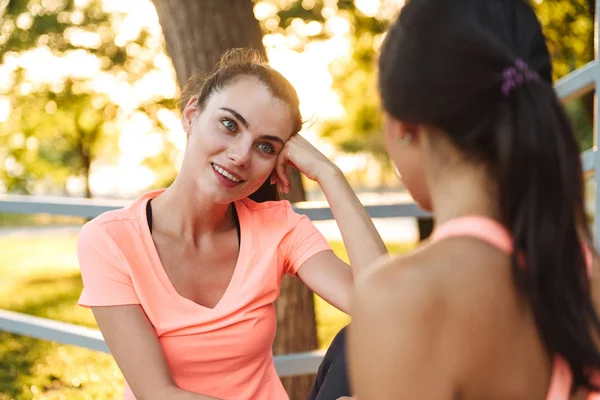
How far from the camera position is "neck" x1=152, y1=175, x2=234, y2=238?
2.29 metres

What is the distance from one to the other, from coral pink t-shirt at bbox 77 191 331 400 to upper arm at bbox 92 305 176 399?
37mm

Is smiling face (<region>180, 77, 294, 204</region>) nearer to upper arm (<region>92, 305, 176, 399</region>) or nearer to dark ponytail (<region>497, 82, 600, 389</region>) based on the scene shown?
upper arm (<region>92, 305, 176, 399</region>)

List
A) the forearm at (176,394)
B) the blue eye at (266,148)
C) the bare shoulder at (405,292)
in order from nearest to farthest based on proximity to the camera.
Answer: the bare shoulder at (405,292), the forearm at (176,394), the blue eye at (266,148)

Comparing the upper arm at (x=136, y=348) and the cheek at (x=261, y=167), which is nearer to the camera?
the upper arm at (x=136, y=348)

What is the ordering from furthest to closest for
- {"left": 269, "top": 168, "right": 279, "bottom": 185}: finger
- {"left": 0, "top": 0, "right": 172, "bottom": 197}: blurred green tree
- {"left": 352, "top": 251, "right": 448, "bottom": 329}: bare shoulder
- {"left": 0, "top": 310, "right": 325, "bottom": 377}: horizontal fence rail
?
{"left": 0, "top": 0, "right": 172, "bottom": 197}: blurred green tree, {"left": 0, "top": 310, "right": 325, "bottom": 377}: horizontal fence rail, {"left": 269, "top": 168, "right": 279, "bottom": 185}: finger, {"left": 352, "top": 251, "right": 448, "bottom": 329}: bare shoulder

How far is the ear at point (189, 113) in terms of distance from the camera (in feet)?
7.68

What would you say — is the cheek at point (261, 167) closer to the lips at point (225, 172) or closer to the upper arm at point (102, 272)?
the lips at point (225, 172)

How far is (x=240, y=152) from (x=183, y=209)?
29 centimetres

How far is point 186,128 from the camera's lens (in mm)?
2365

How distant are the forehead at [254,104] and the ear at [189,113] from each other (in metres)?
0.09

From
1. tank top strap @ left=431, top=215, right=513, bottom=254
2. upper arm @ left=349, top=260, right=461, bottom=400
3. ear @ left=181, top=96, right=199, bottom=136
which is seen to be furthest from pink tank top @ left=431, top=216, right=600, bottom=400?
ear @ left=181, top=96, right=199, bottom=136

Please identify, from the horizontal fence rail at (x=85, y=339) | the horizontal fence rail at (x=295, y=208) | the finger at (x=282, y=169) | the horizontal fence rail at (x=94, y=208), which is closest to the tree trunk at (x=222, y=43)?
the horizontal fence rail at (x=85, y=339)

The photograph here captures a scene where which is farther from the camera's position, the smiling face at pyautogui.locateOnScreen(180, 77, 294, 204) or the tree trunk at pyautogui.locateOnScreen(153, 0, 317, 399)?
the tree trunk at pyautogui.locateOnScreen(153, 0, 317, 399)

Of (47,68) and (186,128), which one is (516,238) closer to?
(186,128)
